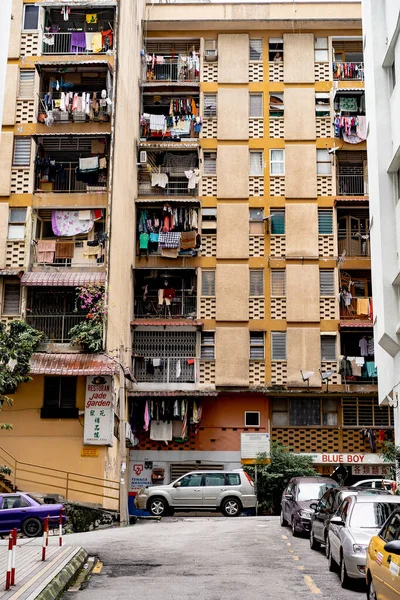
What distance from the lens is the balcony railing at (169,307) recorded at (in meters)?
36.7

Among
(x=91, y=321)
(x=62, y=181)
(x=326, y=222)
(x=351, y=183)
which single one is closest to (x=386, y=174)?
(x=91, y=321)

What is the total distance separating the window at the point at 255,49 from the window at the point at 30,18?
36.3 feet

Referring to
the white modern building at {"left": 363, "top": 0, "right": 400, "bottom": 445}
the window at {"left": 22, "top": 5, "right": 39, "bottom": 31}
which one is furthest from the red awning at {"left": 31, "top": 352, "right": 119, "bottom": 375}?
the window at {"left": 22, "top": 5, "right": 39, "bottom": 31}

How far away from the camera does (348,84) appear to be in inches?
1511

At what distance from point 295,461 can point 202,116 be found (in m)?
16.6

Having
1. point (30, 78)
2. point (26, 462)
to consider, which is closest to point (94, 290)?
point (26, 462)

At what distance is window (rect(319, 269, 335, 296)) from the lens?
36469mm

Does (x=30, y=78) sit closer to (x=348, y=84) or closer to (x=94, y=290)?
(x=94, y=290)

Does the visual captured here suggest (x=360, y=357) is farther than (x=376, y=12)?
Yes

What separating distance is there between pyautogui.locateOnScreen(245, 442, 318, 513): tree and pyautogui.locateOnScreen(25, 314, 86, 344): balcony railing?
32.2ft

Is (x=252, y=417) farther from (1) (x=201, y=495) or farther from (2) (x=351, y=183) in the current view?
(2) (x=351, y=183)

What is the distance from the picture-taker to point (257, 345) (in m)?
36.3

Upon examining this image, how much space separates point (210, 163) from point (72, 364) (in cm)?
1403

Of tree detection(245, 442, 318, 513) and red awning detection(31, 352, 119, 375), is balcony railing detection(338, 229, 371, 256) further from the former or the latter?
red awning detection(31, 352, 119, 375)
